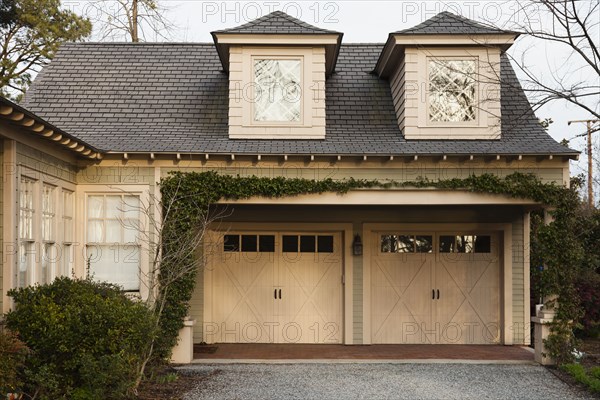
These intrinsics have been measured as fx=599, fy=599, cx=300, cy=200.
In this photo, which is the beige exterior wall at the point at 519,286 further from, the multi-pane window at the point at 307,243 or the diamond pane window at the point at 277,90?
the diamond pane window at the point at 277,90

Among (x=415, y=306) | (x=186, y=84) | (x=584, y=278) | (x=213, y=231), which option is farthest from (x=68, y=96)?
(x=584, y=278)

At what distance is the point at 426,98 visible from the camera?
10594 millimetres

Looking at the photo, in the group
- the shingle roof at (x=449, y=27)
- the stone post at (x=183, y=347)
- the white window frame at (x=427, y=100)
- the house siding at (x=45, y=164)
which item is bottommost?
the stone post at (x=183, y=347)

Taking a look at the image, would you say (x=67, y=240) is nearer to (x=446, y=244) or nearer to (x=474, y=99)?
(x=446, y=244)

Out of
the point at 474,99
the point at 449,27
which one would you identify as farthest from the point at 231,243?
the point at 449,27

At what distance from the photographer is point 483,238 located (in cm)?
1176

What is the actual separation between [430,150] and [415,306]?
11.2ft

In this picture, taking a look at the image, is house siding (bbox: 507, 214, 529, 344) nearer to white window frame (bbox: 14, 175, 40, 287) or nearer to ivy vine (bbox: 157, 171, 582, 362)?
ivy vine (bbox: 157, 171, 582, 362)

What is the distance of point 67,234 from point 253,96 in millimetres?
3888

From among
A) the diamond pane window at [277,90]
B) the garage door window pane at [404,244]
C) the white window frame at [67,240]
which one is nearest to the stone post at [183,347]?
the white window frame at [67,240]

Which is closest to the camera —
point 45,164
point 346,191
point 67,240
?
point 45,164

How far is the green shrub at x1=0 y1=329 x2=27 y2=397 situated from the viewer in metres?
5.98

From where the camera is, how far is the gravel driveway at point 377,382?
7777mm

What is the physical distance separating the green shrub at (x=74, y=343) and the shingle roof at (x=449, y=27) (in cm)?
684
